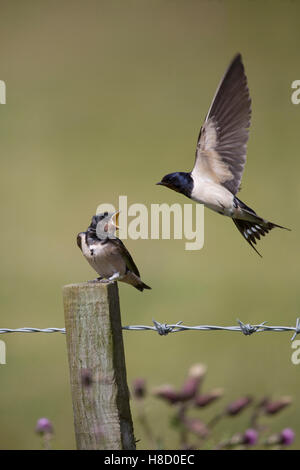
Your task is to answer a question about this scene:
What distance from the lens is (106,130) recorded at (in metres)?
11.0

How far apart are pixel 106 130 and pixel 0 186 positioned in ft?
5.66

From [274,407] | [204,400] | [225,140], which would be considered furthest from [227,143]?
[204,400]

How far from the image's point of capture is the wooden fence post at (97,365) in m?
2.51

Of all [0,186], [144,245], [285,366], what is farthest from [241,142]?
[0,186]

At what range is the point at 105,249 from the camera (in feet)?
10.9

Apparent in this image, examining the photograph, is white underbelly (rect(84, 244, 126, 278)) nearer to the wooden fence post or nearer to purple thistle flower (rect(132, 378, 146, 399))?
the wooden fence post

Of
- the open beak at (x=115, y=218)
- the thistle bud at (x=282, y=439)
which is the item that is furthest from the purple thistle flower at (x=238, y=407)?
the open beak at (x=115, y=218)

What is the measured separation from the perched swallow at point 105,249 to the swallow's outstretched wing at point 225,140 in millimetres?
570


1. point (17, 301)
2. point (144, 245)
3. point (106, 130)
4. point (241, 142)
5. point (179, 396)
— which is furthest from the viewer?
point (106, 130)

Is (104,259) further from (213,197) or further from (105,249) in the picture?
(213,197)

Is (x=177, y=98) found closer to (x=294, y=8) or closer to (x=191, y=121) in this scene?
(x=191, y=121)

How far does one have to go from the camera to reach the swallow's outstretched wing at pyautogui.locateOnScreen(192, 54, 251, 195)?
3.75 metres

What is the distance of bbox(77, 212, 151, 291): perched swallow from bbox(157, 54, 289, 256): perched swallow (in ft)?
1.31

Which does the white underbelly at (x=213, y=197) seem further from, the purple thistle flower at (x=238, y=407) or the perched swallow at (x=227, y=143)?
the purple thistle flower at (x=238, y=407)
